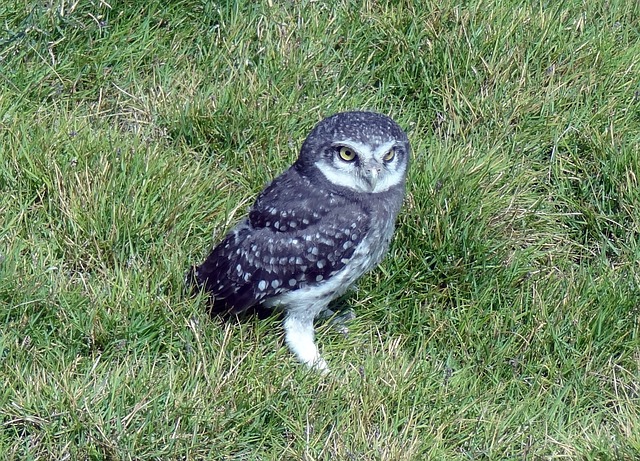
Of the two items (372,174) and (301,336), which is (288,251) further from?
(372,174)

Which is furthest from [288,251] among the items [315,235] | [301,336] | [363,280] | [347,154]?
[363,280]

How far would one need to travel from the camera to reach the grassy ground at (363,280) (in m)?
3.96

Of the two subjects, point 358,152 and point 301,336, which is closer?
point 358,152

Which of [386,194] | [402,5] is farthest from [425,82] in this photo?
[386,194]

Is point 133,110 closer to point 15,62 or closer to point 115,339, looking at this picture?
point 15,62

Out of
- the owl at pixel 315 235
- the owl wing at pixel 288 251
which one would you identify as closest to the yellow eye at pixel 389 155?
the owl at pixel 315 235

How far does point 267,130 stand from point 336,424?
191 cm

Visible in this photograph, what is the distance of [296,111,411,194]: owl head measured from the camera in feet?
13.9

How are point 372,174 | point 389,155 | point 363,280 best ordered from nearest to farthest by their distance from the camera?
point 372,174 < point 389,155 < point 363,280

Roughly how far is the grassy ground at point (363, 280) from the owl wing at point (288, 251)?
160mm

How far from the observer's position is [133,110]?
18.0 ft

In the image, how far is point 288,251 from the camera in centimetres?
432

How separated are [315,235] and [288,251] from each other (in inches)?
5.7

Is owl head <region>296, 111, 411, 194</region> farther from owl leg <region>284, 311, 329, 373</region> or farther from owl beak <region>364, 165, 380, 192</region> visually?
owl leg <region>284, 311, 329, 373</region>
